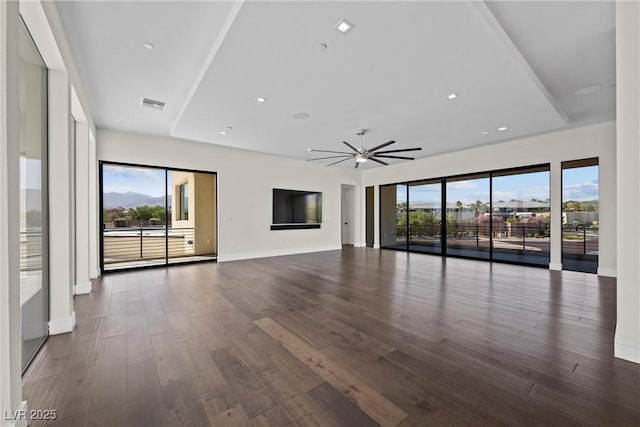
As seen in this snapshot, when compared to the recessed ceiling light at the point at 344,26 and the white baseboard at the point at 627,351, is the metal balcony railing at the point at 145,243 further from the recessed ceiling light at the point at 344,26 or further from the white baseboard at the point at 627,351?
the white baseboard at the point at 627,351

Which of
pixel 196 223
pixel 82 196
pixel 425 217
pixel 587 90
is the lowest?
pixel 196 223

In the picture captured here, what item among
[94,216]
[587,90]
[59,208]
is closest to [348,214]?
[587,90]

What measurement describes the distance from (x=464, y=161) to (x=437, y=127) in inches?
105

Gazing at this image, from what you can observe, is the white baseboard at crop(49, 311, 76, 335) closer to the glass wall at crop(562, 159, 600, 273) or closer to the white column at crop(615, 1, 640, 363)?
the white column at crop(615, 1, 640, 363)

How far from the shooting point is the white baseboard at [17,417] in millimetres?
1287

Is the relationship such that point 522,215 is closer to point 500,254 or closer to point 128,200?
point 500,254

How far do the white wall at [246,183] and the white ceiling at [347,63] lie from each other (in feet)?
2.86

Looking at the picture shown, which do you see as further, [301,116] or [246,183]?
[246,183]

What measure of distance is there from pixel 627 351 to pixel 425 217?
626cm

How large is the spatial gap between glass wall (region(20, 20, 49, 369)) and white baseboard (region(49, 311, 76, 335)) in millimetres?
61

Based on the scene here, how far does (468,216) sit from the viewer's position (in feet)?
24.0

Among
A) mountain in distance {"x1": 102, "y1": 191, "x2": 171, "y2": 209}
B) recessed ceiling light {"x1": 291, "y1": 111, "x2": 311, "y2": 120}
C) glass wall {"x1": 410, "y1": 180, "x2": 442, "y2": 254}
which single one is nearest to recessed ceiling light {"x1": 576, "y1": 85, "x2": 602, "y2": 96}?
glass wall {"x1": 410, "y1": 180, "x2": 442, "y2": 254}

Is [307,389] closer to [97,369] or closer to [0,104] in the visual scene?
[97,369]

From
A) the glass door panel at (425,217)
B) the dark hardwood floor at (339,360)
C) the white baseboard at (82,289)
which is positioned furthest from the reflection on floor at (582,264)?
the white baseboard at (82,289)
